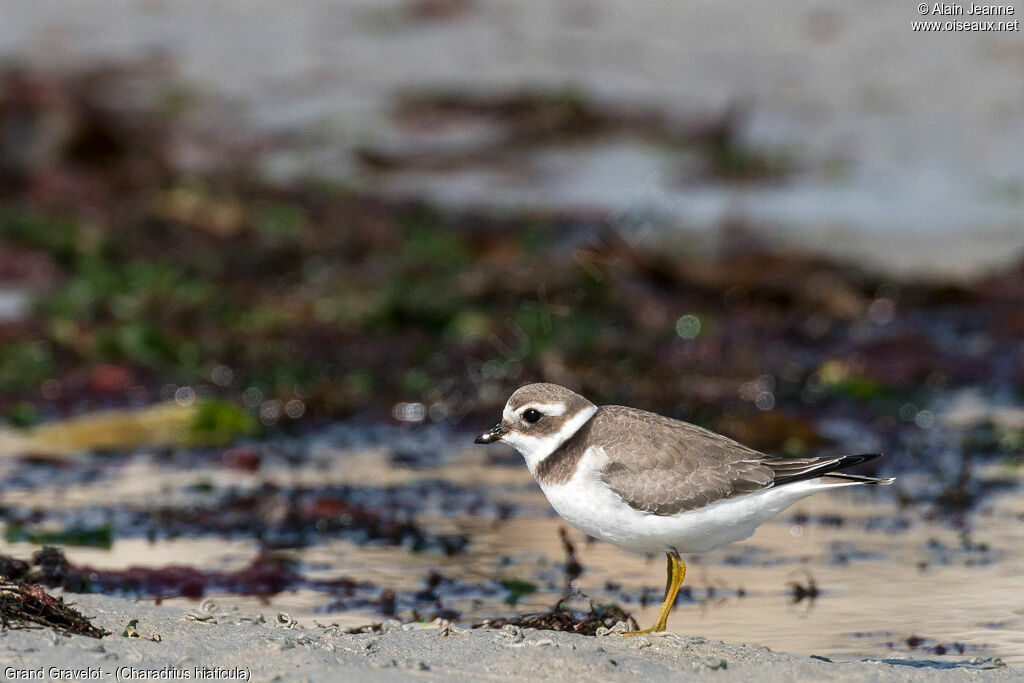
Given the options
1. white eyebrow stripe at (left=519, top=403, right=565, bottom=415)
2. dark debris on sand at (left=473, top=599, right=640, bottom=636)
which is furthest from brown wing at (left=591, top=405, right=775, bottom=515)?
dark debris on sand at (left=473, top=599, right=640, bottom=636)

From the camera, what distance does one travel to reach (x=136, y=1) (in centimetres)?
2650

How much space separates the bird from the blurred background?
0.80 meters

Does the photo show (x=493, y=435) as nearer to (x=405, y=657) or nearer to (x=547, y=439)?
(x=547, y=439)

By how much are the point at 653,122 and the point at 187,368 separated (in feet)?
39.2

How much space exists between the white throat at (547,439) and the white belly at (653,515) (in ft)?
0.54

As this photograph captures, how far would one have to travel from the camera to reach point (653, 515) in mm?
6250

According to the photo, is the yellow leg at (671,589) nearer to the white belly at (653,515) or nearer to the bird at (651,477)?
the bird at (651,477)

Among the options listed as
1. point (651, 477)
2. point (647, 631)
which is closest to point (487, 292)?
point (651, 477)

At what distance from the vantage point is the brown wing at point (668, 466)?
6.25 meters

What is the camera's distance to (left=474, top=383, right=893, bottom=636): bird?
20.5ft

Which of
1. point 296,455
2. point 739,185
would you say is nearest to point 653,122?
point 739,185
